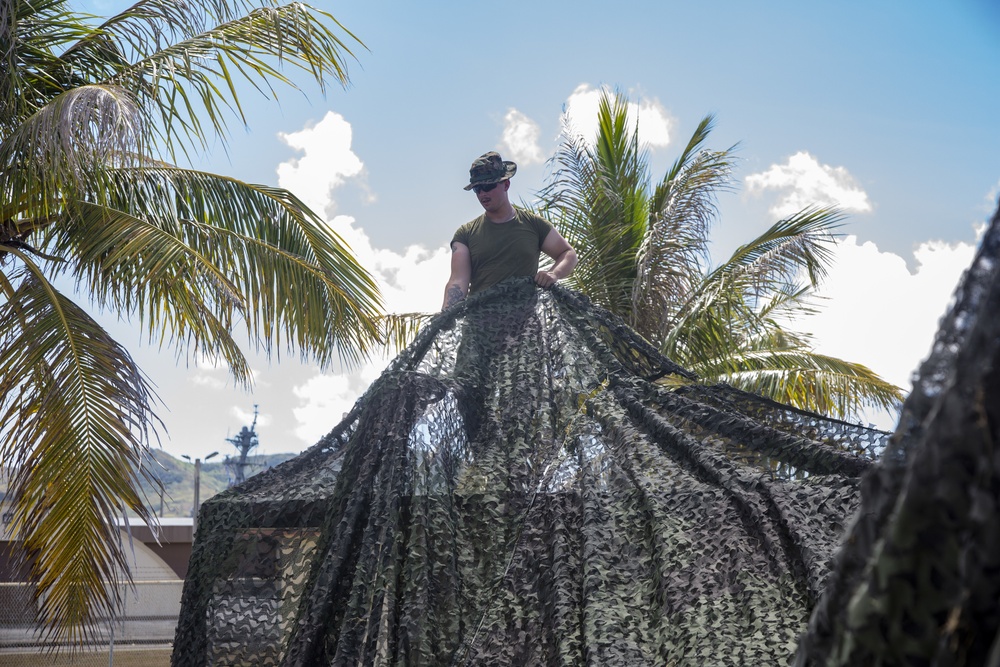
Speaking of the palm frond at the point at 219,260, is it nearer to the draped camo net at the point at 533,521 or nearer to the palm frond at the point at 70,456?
the palm frond at the point at 70,456

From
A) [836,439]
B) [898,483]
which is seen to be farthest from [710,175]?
[898,483]

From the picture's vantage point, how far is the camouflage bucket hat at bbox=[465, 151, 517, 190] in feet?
12.5

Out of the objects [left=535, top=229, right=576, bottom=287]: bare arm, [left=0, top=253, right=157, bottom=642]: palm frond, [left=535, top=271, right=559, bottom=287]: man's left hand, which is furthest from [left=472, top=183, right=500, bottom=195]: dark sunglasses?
[left=0, top=253, right=157, bottom=642]: palm frond

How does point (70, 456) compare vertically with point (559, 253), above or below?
below

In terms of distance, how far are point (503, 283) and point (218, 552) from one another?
1416 millimetres

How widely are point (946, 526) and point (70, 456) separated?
16.7 ft

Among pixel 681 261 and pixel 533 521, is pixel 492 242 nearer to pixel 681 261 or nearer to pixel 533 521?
pixel 533 521

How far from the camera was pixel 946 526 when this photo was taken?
0.68m

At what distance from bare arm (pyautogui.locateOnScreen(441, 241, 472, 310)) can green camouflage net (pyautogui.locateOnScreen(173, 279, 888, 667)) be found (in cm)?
59

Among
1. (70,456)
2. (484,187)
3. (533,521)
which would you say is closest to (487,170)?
(484,187)

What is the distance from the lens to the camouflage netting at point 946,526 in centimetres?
66

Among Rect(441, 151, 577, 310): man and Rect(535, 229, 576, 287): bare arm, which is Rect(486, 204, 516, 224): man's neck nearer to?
Rect(441, 151, 577, 310): man

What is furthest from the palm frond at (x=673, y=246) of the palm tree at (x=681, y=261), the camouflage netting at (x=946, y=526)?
the camouflage netting at (x=946, y=526)

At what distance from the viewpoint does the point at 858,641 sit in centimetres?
71
